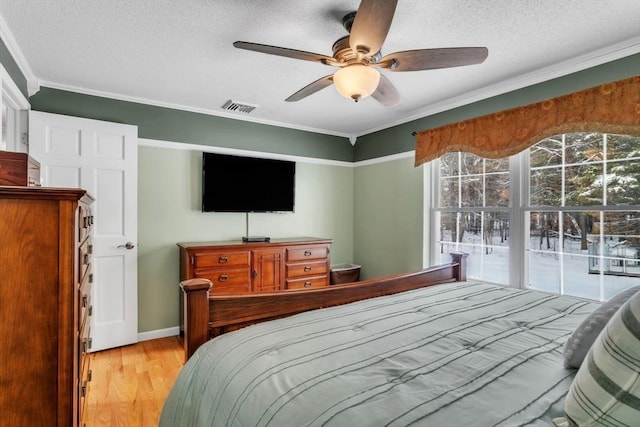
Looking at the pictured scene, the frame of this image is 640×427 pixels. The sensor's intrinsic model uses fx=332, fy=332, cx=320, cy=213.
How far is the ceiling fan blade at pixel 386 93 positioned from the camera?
216cm

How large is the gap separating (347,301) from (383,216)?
248 centimetres

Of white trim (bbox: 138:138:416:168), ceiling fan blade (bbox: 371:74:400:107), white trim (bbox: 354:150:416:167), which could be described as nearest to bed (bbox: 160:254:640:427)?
ceiling fan blade (bbox: 371:74:400:107)

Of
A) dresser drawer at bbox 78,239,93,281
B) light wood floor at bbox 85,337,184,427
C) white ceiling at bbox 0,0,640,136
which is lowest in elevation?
light wood floor at bbox 85,337,184,427

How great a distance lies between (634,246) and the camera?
2352 millimetres

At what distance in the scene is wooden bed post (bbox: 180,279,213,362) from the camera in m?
1.34

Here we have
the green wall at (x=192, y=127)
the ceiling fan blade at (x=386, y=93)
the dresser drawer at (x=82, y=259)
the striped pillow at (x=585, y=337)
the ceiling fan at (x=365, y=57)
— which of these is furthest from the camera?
the green wall at (x=192, y=127)

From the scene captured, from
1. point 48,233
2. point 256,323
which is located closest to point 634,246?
point 256,323

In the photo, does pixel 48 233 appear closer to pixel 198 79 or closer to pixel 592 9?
pixel 198 79

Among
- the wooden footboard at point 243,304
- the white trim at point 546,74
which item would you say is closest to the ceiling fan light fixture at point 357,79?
the wooden footboard at point 243,304

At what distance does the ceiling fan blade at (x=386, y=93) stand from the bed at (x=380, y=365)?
1.37m

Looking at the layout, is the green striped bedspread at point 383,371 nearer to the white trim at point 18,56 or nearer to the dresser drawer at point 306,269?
the dresser drawer at point 306,269

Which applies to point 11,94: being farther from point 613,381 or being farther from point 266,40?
point 613,381

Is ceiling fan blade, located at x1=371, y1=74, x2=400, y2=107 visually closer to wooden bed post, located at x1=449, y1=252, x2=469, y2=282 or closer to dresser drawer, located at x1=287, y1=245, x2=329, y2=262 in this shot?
wooden bed post, located at x1=449, y1=252, x2=469, y2=282

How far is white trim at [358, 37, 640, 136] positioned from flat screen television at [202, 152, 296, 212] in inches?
68.2
